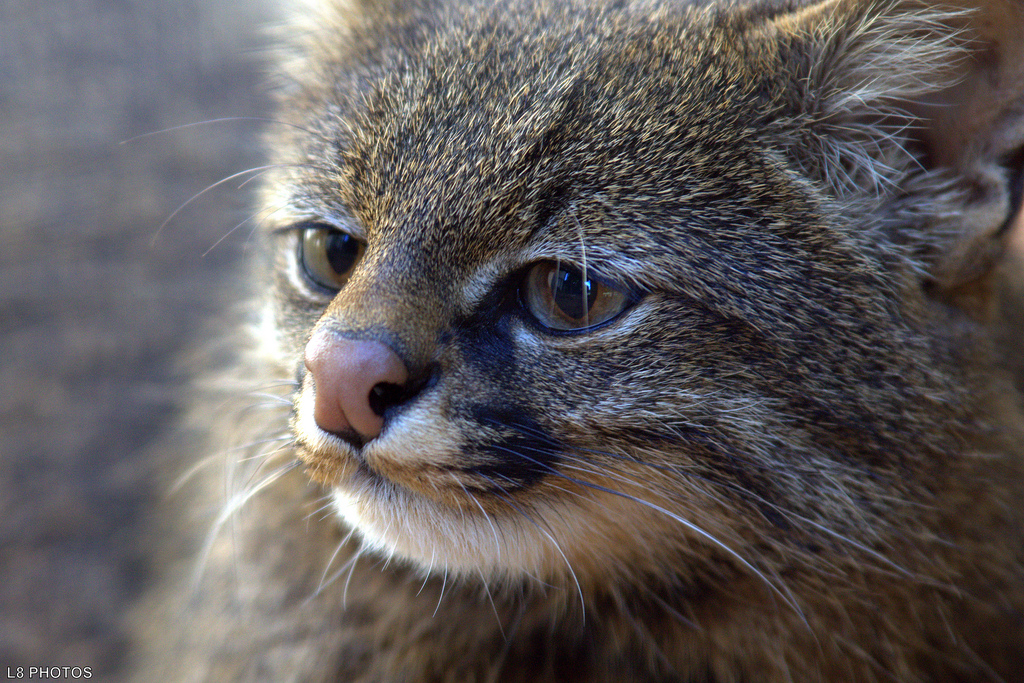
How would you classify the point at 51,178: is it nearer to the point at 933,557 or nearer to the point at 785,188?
the point at 785,188

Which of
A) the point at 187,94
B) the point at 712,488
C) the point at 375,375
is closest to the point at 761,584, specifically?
the point at 712,488

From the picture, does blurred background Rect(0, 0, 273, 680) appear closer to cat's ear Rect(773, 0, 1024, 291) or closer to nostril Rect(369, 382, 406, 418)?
nostril Rect(369, 382, 406, 418)

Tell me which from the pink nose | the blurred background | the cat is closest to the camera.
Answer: the pink nose

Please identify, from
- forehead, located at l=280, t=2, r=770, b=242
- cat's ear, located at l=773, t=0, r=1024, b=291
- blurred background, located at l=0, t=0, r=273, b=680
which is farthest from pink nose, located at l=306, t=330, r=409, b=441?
blurred background, located at l=0, t=0, r=273, b=680

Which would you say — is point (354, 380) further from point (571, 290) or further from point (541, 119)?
point (541, 119)

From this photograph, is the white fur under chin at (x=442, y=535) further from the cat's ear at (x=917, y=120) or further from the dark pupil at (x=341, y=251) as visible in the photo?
the cat's ear at (x=917, y=120)

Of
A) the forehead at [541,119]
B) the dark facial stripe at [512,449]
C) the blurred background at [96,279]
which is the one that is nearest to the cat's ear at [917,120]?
the forehead at [541,119]

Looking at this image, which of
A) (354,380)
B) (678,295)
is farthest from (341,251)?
(678,295)
